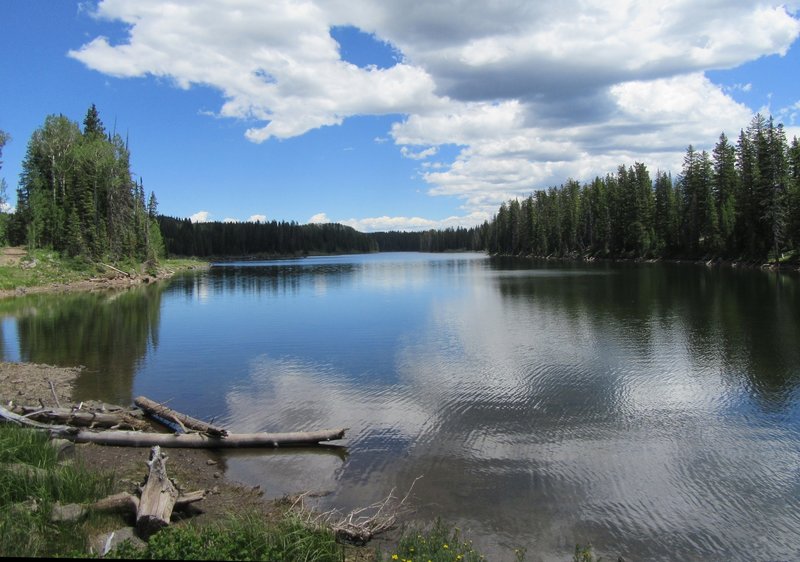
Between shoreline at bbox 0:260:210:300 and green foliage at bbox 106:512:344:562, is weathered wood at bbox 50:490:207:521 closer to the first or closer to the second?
green foliage at bbox 106:512:344:562

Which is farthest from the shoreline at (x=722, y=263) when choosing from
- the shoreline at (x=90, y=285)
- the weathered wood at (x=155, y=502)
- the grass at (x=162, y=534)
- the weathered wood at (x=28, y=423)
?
the shoreline at (x=90, y=285)

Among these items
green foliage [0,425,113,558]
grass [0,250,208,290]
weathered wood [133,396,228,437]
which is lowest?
weathered wood [133,396,228,437]

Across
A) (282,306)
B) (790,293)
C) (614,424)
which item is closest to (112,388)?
(614,424)

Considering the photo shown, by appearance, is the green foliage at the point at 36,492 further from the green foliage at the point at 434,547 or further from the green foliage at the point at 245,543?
the green foliage at the point at 434,547

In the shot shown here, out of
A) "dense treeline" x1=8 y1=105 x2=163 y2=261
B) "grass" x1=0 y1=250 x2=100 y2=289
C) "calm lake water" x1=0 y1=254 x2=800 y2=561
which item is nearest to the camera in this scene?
"calm lake water" x1=0 y1=254 x2=800 y2=561

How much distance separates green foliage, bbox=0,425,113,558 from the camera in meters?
7.87

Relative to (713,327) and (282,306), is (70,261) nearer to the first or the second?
(282,306)

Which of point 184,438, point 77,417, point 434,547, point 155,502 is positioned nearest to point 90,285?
point 77,417

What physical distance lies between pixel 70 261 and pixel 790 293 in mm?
90058

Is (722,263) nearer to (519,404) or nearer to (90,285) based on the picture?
(519,404)

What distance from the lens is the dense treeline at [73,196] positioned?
268ft

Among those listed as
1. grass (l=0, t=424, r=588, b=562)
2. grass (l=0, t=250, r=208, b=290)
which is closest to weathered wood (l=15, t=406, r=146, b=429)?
grass (l=0, t=424, r=588, b=562)

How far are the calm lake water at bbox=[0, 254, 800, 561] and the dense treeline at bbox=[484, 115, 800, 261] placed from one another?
45531 millimetres

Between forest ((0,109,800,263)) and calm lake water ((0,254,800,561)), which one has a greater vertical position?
forest ((0,109,800,263))
